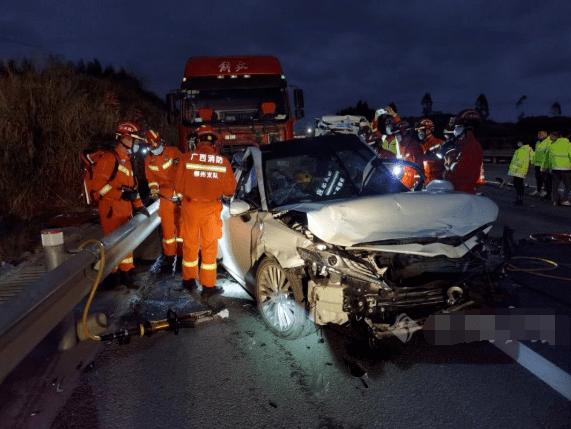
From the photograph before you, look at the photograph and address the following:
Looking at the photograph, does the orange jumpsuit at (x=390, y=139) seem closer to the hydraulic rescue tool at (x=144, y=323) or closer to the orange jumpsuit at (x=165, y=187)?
the orange jumpsuit at (x=165, y=187)

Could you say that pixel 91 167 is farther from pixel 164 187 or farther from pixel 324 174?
pixel 324 174

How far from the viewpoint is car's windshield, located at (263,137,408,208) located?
5.32 m

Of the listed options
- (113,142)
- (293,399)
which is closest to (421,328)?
(293,399)

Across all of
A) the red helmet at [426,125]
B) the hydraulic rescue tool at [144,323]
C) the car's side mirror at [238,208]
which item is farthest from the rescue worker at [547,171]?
the hydraulic rescue tool at [144,323]

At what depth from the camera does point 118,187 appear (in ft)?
20.2

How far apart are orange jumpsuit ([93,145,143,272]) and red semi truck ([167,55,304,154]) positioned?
16.1 ft

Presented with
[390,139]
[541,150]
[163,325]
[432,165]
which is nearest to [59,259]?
[163,325]

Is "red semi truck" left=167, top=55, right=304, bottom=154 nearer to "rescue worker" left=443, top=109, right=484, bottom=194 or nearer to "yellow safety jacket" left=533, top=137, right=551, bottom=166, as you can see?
"rescue worker" left=443, top=109, right=484, bottom=194

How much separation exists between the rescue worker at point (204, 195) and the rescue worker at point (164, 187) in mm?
1435

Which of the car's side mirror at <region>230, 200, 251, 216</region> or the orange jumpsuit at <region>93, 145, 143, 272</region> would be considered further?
the orange jumpsuit at <region>93, 145, 143, 272</region>

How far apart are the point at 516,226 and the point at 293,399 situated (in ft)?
23.9

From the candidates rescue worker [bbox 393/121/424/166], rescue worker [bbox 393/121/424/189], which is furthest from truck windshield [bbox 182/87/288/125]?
rescue worker [bbox 393/121/424/166]

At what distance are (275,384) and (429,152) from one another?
5.72m

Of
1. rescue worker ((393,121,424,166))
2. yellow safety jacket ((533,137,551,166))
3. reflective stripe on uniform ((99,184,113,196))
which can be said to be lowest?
yellow safety jacket ((533,137,551,166))
